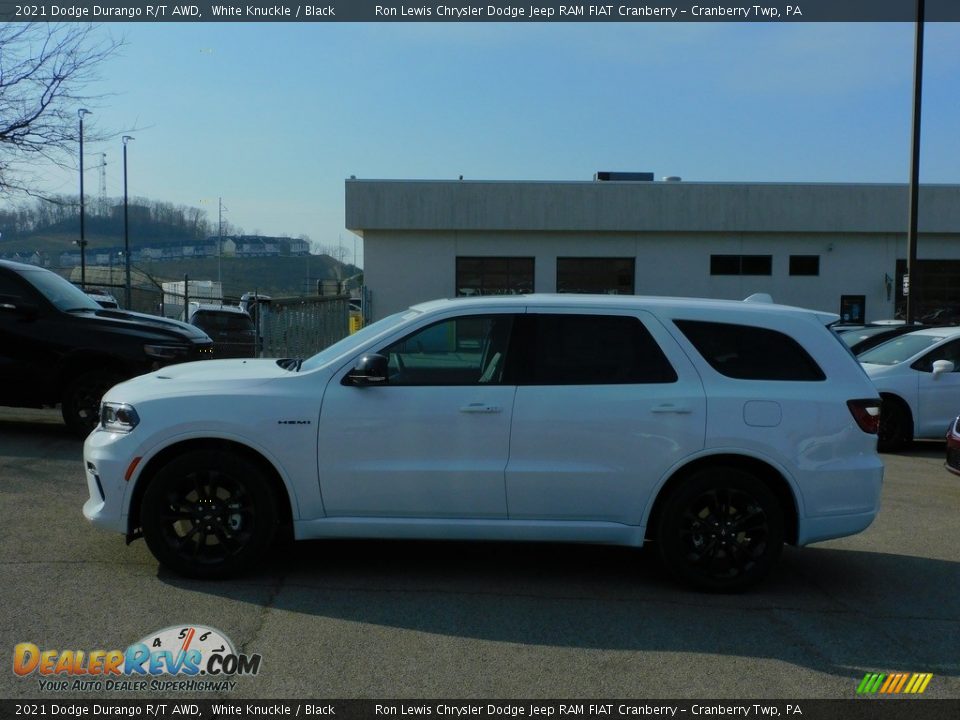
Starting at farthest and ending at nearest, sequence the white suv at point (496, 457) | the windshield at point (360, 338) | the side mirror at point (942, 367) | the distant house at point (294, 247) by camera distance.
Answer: the distant house at point (294, 247)
the side mirror at point (942, 367)
the windshield at point (360, 338)
the white suv at point (496, 457)

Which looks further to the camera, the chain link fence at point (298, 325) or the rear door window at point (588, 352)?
the chain link fence at point (298, 325)

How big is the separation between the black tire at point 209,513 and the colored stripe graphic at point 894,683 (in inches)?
132

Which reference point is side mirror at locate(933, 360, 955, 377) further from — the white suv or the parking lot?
the white suv

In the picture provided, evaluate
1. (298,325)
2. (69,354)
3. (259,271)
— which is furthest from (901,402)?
(259,271)

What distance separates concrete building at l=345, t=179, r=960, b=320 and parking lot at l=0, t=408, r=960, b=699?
25.5 meters

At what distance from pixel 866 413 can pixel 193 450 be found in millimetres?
4089

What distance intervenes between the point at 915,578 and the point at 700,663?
8.13 ft

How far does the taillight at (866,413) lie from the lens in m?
5.98

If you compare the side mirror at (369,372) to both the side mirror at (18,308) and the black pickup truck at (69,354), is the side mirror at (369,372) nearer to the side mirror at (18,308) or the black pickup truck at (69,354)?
the black pickup truck at (69,354)

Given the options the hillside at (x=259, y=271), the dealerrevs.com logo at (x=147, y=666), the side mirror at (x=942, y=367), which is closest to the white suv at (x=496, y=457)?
the dealerrevs.com logo at (x=147, y=666)
